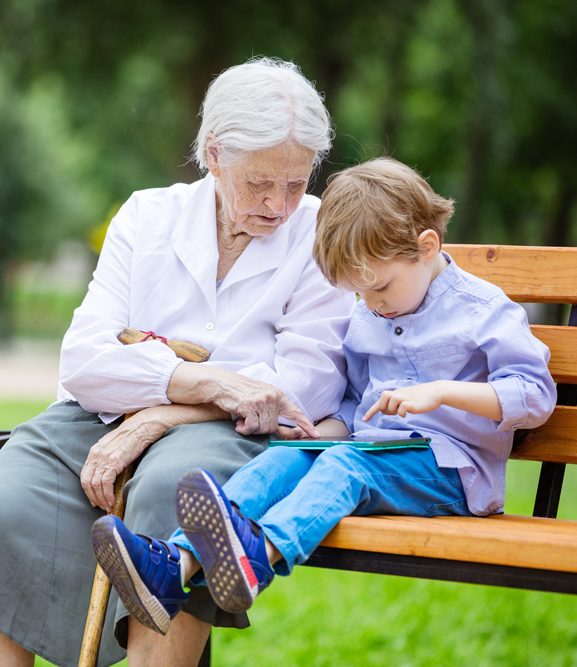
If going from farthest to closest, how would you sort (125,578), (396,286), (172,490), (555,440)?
(555,440) < (396,286) < (172,490) < (125,578)

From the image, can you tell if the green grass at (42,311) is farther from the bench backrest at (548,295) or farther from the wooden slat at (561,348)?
the wooden slat at (561,348)

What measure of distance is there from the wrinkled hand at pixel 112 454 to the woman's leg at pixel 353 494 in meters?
0.50

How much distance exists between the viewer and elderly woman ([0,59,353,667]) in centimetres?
264

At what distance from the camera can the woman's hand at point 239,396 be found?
8.98 feet

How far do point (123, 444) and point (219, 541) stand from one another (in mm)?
683

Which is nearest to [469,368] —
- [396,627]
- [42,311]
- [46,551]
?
[46,551]

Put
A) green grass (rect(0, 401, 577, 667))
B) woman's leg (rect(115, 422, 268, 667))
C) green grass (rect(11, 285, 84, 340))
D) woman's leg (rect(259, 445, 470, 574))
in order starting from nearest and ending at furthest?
woman's leg (rect(259, 445, 470, 574))
woman's leg (rect(115, 422, 268, 667))
green grass (rect(0, 401, 577, 667))
green grass (rect(11, 285, 84, 340))

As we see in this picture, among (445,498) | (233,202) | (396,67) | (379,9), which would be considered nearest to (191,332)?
(233,202)

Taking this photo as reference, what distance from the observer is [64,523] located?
274 cm

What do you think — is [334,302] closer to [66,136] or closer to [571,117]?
[571,117]

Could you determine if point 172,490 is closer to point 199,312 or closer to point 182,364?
point 182,364

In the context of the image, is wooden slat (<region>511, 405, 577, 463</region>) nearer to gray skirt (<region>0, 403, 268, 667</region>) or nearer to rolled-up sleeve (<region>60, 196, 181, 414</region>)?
gray skirt (<region>0, 403, 268, 667</region>)

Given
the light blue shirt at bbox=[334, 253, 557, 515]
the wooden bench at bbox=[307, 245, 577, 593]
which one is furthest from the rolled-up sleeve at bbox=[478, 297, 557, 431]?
the wooden bench at bbox=[307, 245, 577, 593]

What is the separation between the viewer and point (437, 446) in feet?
8.71
